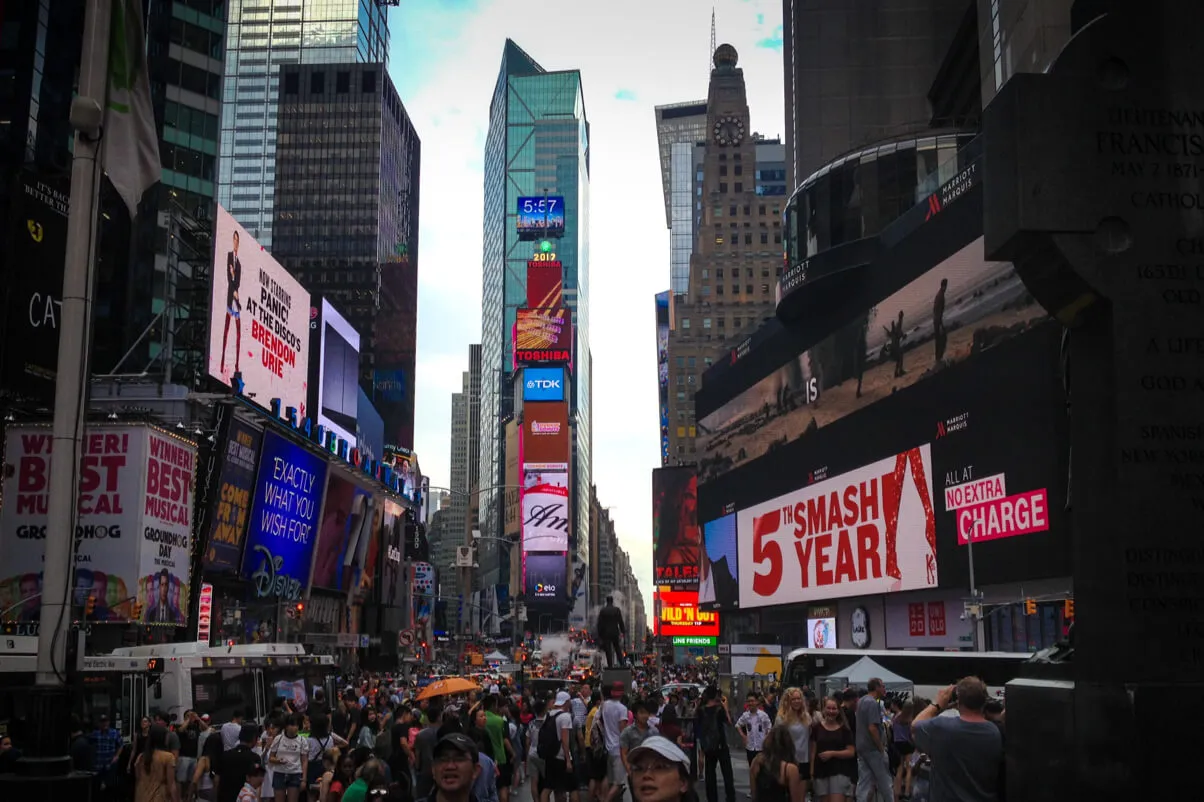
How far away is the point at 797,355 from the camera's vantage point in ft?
236

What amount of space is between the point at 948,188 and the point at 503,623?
6153 inches

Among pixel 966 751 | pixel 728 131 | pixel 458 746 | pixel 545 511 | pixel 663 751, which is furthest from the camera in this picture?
pixel 728 131

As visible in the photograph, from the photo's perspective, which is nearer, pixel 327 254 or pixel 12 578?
pixel 12 578

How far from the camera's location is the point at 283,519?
51.8 metres

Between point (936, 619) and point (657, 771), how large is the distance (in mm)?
53272

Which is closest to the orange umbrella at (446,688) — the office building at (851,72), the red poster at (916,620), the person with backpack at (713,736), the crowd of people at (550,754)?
the crowd of people at (550,754)

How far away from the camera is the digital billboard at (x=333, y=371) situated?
216 ft

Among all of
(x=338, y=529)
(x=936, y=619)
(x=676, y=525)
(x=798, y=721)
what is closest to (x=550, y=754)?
(x=798, y=721)

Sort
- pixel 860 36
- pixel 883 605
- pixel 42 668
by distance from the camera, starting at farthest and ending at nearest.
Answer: pixel 860 36, pixel 883 605, pixel 42 668

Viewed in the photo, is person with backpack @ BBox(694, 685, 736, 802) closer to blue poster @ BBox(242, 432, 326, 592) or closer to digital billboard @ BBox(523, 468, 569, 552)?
blue poster @ BBox(242, 432, 326, 592)

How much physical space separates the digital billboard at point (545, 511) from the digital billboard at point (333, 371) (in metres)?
93.2

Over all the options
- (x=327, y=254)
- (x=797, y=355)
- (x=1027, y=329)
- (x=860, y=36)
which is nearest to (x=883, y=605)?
(x=797, y=355)

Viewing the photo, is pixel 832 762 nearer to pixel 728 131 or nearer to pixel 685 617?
pixel 685 617

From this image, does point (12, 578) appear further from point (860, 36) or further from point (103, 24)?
point (860, 36)
